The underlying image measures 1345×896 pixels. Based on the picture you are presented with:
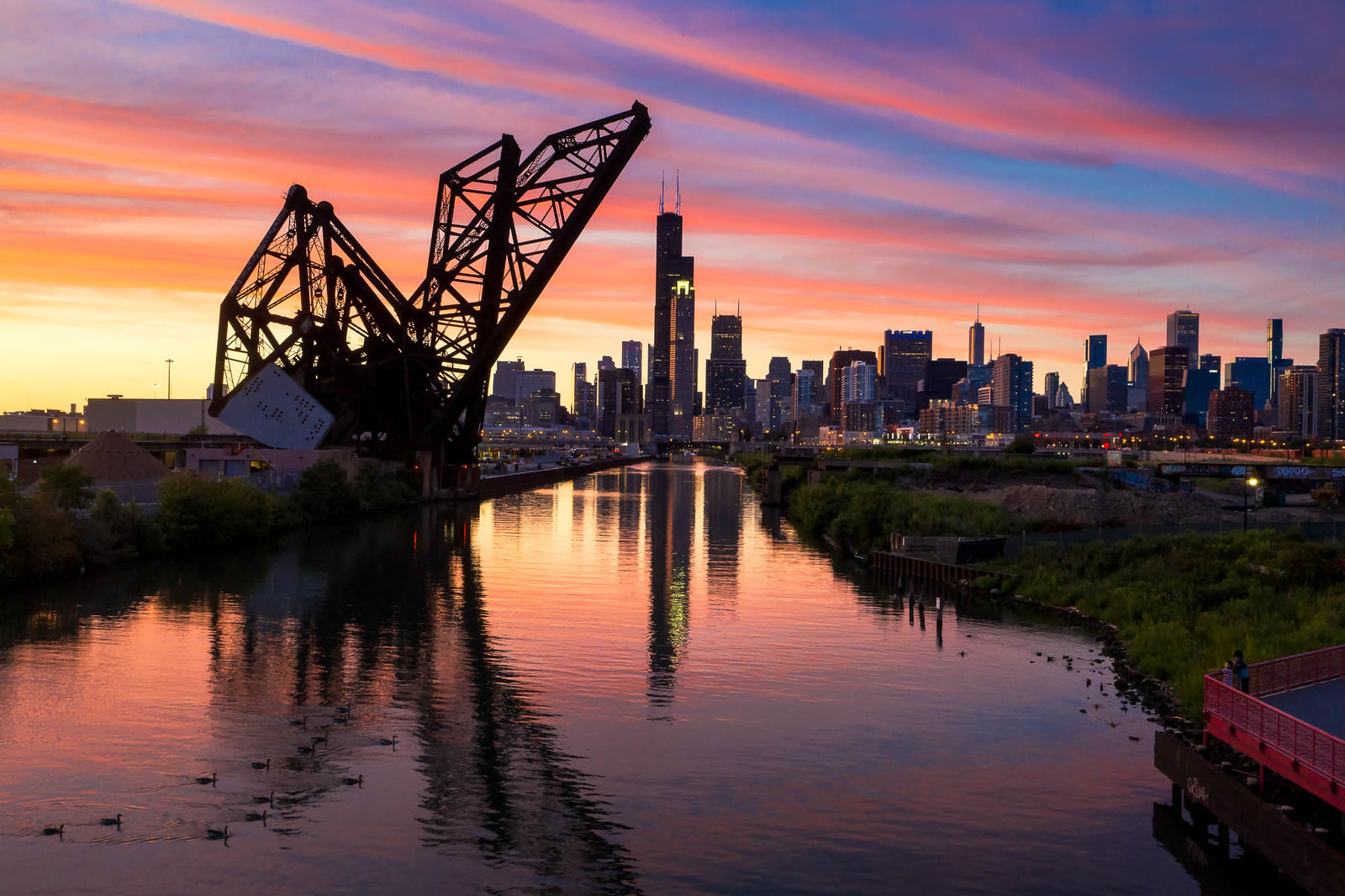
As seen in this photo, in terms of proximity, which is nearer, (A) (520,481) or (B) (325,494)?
(B) (325,494)

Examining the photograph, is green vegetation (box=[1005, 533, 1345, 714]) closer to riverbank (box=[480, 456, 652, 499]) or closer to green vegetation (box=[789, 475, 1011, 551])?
green vegetation (box=[789, 475, 1011, 551])

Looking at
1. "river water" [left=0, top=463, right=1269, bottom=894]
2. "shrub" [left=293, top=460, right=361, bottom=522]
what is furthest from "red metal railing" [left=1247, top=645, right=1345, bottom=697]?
"shrub" [left=293, top=460, right=361, bottom=522]

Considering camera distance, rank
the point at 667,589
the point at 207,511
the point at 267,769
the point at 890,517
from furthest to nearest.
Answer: the point at 890,517
the point at 207,511
the point at 667,589
the point at 267,769

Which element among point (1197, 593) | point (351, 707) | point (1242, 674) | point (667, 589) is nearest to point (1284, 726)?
point (1242, 674)

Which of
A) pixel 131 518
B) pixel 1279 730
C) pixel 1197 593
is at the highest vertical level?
pixel 131 518

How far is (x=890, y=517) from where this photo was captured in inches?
2442

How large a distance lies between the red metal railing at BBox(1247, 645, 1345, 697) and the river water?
8.59 feet

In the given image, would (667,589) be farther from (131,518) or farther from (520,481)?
(520,481)

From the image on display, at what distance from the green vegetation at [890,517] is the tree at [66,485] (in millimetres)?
36030

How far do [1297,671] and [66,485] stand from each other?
44.1m

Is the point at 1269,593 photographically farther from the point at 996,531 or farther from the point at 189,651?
the point at 189,651

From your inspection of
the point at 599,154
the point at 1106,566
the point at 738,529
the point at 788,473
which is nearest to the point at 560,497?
the point at 788,473

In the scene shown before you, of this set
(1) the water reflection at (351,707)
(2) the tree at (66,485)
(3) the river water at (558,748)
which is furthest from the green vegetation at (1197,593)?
(2) the tree at (66,485)

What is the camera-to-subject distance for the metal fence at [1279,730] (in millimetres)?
16031
